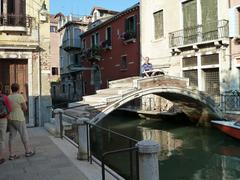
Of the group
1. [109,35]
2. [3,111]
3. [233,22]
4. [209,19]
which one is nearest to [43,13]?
[3,111]

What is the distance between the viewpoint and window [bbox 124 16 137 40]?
22080 mm

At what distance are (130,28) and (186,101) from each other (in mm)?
8460

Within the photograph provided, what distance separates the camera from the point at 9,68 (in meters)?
11.4

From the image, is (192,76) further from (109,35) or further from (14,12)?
(109,35)

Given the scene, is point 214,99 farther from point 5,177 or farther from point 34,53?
point 5,177

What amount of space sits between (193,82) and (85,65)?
15992mm

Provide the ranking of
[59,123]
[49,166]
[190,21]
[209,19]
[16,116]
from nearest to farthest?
[49,166]
[16,116]
[59,123]
[209,19]
[190,21]

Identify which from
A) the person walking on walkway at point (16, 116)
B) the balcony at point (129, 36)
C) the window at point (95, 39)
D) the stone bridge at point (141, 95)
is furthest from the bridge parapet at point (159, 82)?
the window at point (95, 39)

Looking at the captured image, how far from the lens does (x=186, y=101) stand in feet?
52.1

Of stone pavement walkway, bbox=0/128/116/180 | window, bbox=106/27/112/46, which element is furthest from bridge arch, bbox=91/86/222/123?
window, bbox=106/27/112/46

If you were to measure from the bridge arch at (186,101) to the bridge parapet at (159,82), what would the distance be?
13 centimetres

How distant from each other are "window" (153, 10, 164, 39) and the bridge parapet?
19.3 feet

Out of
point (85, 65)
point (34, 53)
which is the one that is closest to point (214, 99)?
point (34, 53)

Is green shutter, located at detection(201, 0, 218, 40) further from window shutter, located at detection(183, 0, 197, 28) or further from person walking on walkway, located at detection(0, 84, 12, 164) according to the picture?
person walking on walkway, located at detection(0, 84, 12, 164)
